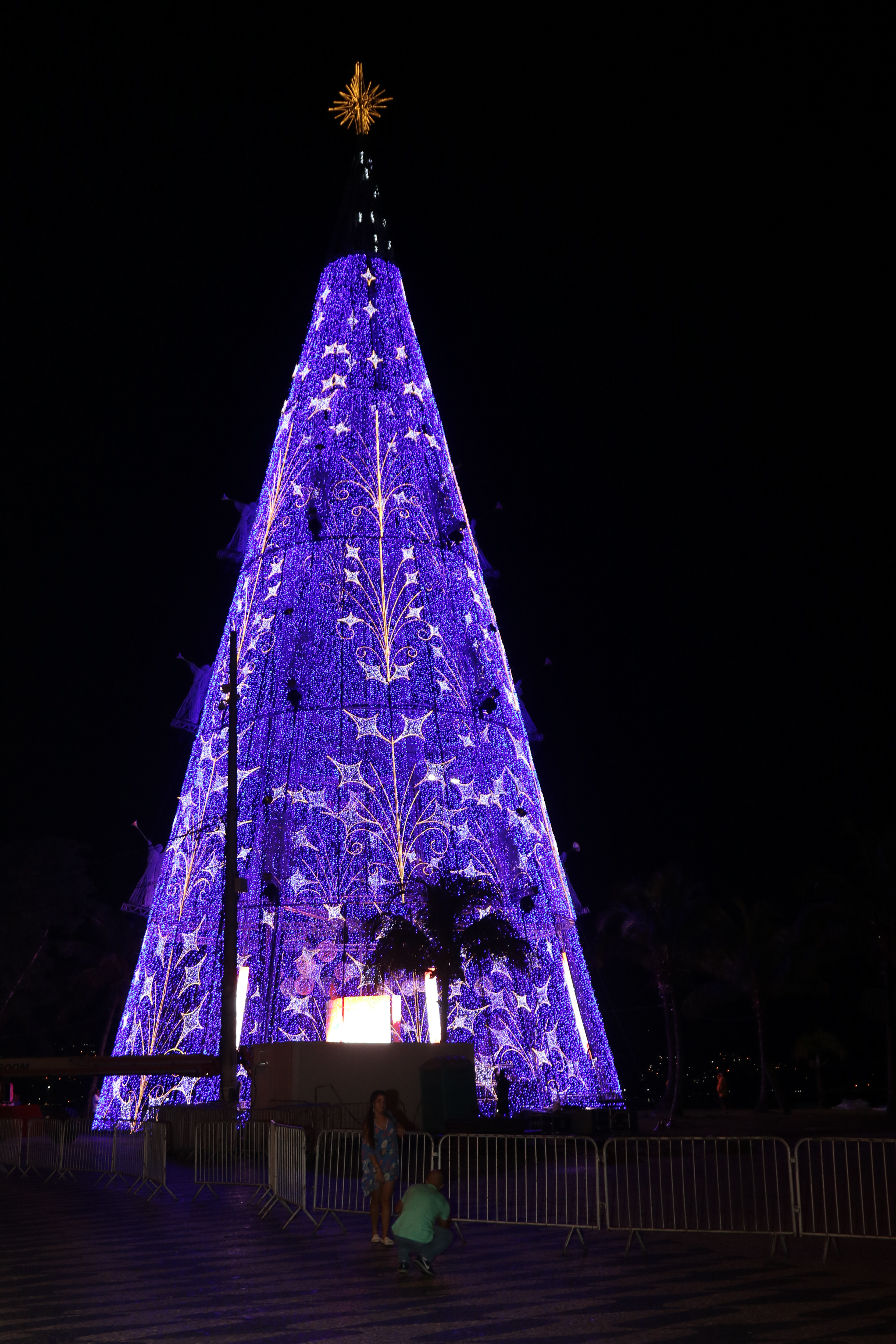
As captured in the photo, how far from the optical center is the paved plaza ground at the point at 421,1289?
798cm

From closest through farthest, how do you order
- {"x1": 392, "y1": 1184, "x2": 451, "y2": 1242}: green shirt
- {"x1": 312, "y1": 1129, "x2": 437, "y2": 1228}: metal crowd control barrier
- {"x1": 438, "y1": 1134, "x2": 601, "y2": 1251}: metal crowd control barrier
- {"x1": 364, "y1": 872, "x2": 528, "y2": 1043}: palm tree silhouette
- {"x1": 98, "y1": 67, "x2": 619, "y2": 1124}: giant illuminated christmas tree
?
{"x1": 392, "y1": 1184, "x2": 451, "y2": 1242}: green shirt
{"x1": 438, "y1": 1134, "x2": 601, "y2": 1251}: metal crowd control barrier
{"x1": 312, "y1": 1129, "x2": 437, "y2": 1228}: metal crowd control barrier
{"x1": 364, "y1": 872, "x2": 528, "y2": 1043}: palm tree silhouette
{"x1": 98, "y1": 67, "x2": 619, "y2": 1124}: giant illuminated christmas tree

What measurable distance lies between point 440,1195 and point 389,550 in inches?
742

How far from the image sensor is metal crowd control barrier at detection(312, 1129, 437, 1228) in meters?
14.7

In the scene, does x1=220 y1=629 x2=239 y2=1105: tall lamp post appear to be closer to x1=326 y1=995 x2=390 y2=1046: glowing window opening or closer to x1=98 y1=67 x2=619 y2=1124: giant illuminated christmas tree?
x1=98 y1=67 x2=619 y2=1124: giant illuminated christmas tree

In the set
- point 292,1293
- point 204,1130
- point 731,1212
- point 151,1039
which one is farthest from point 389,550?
point 292,1293

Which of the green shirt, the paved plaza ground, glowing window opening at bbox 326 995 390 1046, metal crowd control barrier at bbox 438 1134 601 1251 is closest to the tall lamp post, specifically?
glowing window opening at bbox 326 995 390 1046

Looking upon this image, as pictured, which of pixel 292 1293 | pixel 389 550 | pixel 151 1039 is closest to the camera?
pixel 292 1293

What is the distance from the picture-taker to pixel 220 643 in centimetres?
2942

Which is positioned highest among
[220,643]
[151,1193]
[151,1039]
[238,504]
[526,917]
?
[238,504]

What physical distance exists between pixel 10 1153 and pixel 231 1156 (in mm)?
5921

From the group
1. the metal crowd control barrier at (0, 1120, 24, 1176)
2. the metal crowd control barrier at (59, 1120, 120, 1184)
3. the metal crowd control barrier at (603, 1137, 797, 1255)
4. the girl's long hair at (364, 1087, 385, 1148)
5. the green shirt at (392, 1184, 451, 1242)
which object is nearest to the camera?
the green shirt at (392, 1184, 451, 1242)

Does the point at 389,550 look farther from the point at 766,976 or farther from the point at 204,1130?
the point at 766,976

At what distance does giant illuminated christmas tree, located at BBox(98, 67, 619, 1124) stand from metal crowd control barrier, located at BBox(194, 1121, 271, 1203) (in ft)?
13.8

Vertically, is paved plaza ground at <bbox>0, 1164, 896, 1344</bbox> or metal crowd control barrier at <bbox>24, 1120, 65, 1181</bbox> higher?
paved plaza ground at <bbox>0, 1164, 896, 1344</bbox>
